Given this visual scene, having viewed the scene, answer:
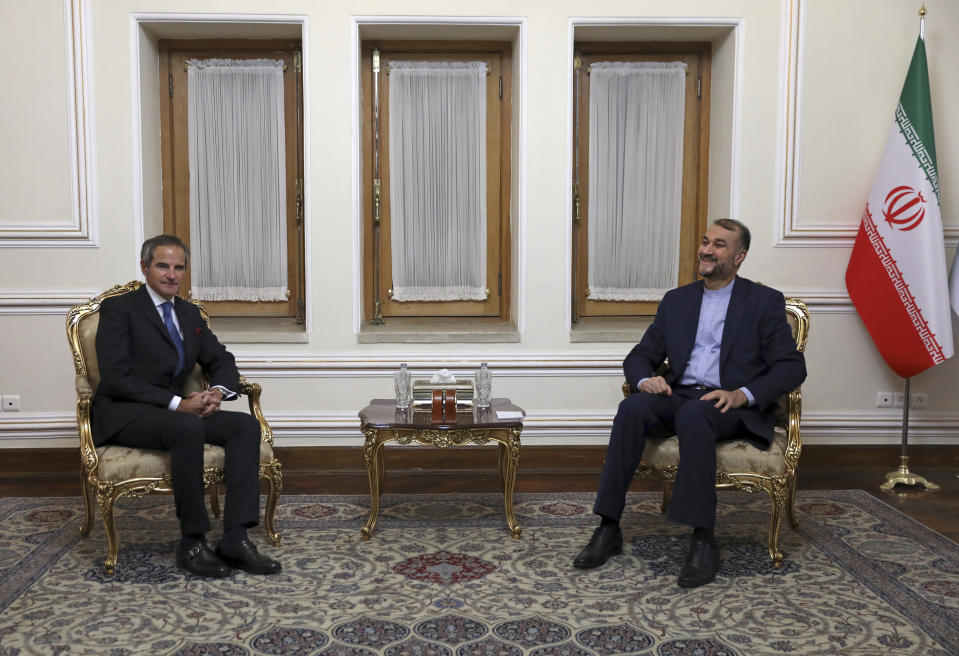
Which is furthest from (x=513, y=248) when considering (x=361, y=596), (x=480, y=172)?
(x=361, y=596)

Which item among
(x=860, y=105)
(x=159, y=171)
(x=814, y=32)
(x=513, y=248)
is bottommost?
(x=513, y=248)

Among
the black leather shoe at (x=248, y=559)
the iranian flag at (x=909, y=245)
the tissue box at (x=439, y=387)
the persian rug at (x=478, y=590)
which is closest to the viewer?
the persian rug at (x=478, y=590)

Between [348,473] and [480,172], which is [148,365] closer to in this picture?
[348,473]

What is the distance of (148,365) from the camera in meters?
3.44

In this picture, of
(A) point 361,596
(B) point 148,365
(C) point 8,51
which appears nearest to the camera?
(A) point 361,596

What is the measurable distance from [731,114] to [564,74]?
0.94m

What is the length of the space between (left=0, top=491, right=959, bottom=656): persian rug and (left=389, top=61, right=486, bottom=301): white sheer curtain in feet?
5.13

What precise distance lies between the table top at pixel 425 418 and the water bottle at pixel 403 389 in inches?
1.5

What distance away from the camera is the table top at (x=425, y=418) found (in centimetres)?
352

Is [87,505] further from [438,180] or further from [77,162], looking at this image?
[438,180]

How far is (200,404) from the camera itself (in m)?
3.36

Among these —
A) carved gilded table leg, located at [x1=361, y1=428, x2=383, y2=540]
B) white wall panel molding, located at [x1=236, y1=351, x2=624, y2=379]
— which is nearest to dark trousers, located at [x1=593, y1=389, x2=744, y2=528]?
carved gilded table leg, located at [x1=361, y1=428, x2=383, y2=540]

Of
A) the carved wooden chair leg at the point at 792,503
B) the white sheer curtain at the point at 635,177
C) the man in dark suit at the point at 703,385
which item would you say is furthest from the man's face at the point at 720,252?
the white sheer curtain at the point at 635,177

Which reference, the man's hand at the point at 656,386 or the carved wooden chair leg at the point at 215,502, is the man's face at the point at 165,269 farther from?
the man's hand at the point at 656,386
